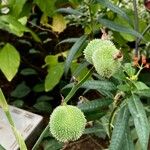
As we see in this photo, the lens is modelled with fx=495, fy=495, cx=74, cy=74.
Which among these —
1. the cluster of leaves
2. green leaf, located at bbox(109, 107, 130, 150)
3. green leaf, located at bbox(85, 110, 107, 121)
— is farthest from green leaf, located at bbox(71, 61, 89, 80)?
green leaf, located at bbox(109, 107, 130, 150)

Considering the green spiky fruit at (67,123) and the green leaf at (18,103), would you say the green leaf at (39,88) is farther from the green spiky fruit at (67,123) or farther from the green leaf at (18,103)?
the green spiky fruit at (67,123)

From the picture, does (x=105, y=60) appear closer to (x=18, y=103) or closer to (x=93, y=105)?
(x=93, y=105)

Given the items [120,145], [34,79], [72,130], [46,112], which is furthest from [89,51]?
[34,79]

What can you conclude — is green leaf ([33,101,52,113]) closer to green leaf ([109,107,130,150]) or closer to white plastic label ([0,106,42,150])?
white plastic label ([0,106,42,150])

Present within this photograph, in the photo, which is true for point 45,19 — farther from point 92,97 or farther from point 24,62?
point 92,97

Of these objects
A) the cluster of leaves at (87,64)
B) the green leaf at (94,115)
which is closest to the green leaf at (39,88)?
the cluster of leaves at (87,64)

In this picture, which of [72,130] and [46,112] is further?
[46,112]

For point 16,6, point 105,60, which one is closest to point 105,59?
point 105,60

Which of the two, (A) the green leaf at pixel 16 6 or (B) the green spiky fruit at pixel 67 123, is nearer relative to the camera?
(B) the green spiky fruit at pixel 67 123
